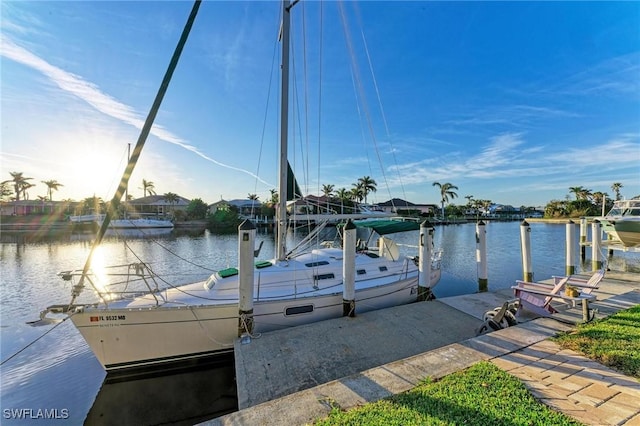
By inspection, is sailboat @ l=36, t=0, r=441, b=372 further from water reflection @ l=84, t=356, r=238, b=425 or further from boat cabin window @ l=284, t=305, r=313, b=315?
water reflection @ l=84, t=356, r=238, b=425

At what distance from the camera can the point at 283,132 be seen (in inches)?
336

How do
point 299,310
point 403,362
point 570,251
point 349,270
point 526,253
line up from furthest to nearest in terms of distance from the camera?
point 570,251, point 526,253, point 349,270, point 299,310, point 403,362

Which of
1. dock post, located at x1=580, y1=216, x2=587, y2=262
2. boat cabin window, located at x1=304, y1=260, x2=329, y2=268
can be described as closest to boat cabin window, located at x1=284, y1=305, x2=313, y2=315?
boat cabin window, located at x1=304, y1=260, x2=329, y2=268

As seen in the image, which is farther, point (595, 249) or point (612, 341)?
point (595, 249)

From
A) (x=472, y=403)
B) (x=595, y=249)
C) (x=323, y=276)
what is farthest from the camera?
(x=595, y=249)

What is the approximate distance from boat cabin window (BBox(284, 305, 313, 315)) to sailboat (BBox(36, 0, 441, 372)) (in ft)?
0.09

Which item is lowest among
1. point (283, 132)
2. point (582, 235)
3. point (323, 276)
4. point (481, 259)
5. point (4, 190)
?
point (323, 276)

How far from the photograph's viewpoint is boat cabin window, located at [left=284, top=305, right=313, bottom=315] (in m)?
7.03

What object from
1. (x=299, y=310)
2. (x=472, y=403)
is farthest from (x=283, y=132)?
(x=472, y=403)

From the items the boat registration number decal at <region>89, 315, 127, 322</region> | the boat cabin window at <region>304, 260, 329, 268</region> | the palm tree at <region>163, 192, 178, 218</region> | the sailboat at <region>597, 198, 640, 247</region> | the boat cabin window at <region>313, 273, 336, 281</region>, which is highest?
the palm tree at <region>163, 192, 178, 218</region>

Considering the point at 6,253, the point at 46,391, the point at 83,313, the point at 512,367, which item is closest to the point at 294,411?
the point at 512,367

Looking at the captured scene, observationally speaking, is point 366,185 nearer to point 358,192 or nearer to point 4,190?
point 358,192

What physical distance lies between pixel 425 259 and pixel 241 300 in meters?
5.85

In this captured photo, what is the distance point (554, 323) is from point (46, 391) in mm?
11066
